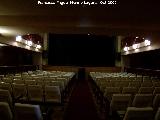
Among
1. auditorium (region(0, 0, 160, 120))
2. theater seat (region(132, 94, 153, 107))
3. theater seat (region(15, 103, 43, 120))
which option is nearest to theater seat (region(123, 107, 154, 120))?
auditorium (region(0, 0, 160, 120))

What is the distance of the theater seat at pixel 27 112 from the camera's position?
499cm

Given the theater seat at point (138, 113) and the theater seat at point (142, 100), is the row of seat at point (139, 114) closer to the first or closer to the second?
the theater seat at point (138, 113)

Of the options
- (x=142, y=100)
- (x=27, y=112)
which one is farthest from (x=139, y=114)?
(x=142, y=100)

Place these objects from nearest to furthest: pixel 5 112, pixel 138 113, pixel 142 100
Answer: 1. pixel 138 113
2. pixel 5 112
3. pixel 142 100

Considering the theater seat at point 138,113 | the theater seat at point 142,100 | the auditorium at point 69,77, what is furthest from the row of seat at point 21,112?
the theater seat at point 142,100

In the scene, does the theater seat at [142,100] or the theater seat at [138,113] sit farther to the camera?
the theater seat at [142,100]

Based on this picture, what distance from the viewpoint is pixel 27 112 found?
504 cm

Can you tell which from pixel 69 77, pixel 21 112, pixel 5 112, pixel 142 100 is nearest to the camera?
pixel 21 112

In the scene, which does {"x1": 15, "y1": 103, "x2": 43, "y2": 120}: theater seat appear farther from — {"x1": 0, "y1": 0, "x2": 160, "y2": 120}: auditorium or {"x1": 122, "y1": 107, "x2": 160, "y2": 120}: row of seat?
{"x1": 122, "y1": 107, "x2": 160, "y2": 120}: row of seat

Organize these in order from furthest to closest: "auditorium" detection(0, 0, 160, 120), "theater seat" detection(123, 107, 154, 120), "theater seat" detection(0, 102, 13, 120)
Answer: "auditorium" detection(0, 0, 160, 120) < "theater seat" detection(0, 102, 13, 120) < "theater seat" detection(123, 107, 154, 120)

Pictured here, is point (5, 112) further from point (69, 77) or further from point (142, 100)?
point (69, 77)

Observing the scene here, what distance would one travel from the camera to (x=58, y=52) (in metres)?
37.3

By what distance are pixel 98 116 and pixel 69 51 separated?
2884 centimetres

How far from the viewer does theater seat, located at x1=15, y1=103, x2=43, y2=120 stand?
499 centimetres
